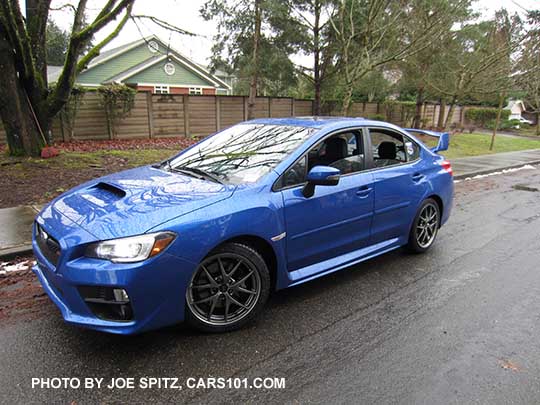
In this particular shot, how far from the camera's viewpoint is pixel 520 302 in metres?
3.54

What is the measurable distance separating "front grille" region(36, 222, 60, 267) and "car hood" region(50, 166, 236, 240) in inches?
7.5

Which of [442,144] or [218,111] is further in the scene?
[218,111]

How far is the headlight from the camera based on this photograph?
2.37 meters

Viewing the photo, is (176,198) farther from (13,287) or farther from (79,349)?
(13,287)

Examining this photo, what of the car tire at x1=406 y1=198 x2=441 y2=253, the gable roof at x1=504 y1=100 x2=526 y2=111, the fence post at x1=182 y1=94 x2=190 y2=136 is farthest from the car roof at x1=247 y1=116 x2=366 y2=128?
the gable roof at x1=504 y1=100 x2=526 y2=111

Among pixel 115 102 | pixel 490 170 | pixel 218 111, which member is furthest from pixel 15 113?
pixel 490 170

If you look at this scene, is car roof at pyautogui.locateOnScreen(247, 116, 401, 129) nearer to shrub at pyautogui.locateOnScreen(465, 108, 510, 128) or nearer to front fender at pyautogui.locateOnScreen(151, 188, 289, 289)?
front fender at pyautogui.locateOnScreen(151, 188, 289, 289)

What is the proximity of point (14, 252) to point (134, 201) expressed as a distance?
2.29 metres

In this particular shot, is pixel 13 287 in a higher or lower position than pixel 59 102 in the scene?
lower

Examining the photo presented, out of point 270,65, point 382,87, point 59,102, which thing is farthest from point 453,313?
point 382,87

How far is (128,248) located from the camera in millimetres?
2385

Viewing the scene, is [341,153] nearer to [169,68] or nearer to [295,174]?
[295,174]

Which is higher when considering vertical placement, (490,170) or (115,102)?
(115,102)

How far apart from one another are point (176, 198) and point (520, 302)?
324 cm
